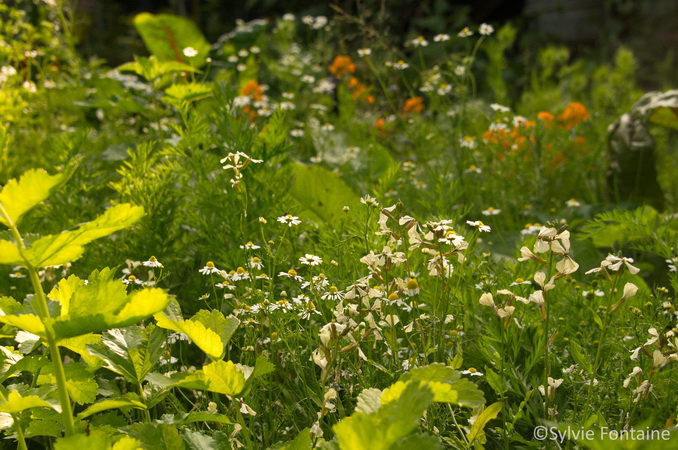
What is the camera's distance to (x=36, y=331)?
85cm

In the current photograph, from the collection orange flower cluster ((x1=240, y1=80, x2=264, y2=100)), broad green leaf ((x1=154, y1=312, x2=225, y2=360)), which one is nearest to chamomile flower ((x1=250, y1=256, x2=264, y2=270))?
broad green leaf ((x1=154, y1=312, x2=225, y2=360))

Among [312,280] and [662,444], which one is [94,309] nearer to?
[312,280]

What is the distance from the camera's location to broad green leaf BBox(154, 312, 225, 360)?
101cm

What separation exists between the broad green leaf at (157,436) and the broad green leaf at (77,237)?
12.7 inches

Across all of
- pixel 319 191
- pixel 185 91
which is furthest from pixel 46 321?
pixel 319 191

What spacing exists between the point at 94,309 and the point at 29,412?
1.28 ft

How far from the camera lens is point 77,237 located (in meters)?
0.85

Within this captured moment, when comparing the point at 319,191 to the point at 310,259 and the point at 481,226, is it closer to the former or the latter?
the point at 310,259

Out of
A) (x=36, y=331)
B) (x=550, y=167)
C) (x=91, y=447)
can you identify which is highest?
(x=36, y=331)

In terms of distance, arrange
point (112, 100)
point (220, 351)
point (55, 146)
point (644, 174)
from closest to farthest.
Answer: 1. point (220, 351)
2. point (55, 146)
3. point (644, 174)
4. point (112, 100)

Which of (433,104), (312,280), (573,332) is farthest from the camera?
(433,104)

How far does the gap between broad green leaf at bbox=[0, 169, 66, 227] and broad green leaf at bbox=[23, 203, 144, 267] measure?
0.17 ft

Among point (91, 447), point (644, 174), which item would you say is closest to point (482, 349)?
point (91, 447)

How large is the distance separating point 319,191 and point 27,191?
147 centimetres
